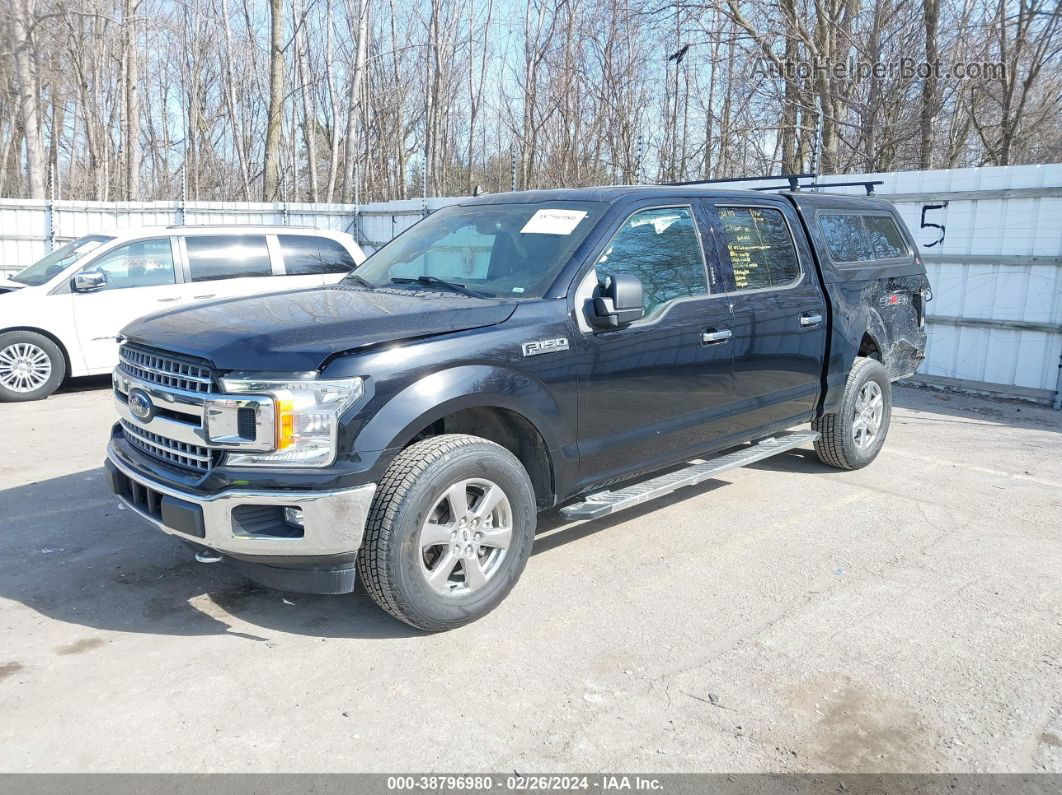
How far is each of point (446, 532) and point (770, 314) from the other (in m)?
2.66

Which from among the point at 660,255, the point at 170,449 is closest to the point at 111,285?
the point at 170,449

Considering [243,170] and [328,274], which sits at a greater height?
[243,170]

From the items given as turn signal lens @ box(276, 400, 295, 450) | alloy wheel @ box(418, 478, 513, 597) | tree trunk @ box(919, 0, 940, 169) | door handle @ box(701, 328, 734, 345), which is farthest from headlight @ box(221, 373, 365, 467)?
tree trunk @ box(919, 0, 940, 169)

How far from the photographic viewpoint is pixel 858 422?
629cm

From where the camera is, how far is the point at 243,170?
26641mm

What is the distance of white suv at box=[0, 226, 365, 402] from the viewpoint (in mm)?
8727

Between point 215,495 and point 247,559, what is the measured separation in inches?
11.8

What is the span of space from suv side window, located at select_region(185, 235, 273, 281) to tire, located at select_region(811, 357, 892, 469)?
255 inches

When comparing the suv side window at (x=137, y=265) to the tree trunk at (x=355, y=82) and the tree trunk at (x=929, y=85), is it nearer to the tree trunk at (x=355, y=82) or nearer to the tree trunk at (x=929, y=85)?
the tree trunk at (x=355, y=82)

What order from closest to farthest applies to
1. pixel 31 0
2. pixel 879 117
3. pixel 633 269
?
pixel 633 269, pixel 879 117, pixel 31 0

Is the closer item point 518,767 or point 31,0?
point 518,767

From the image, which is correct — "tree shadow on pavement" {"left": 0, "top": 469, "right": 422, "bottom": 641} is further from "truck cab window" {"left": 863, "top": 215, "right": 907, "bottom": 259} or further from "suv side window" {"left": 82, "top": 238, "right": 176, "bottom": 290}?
"truck cab window" {"left": 863, "top": 215, "right": 907, "bottom": 259}

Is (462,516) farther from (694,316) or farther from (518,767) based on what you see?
(694,316)

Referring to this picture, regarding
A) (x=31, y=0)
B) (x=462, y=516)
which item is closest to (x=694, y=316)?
(x=462, y=516)
